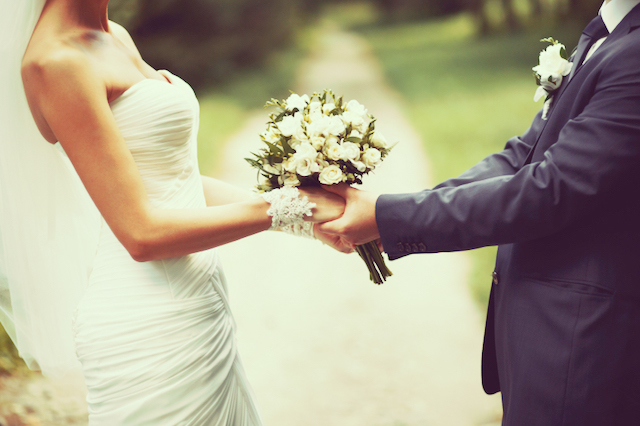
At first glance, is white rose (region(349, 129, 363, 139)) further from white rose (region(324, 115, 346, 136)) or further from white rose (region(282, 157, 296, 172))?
white rose (region(282, 157, 296, 172))

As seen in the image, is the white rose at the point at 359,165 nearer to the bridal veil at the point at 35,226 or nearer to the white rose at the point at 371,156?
the white rose at the point at 371,156

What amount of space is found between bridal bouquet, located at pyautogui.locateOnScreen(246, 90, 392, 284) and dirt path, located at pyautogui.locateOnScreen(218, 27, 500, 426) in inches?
89.6

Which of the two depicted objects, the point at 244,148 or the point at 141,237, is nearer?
the point at 141,237

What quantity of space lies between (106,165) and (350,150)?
866 mm

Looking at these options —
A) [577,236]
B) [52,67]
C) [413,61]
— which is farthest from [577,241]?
[413,61]

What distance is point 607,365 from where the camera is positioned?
1716 mm

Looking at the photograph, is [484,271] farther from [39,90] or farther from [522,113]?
[522,113]

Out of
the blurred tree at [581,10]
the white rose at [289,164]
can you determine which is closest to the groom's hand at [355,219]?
the white rose at [289,164]

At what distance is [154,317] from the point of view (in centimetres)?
192

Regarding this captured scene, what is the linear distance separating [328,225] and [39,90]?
3.71 ft

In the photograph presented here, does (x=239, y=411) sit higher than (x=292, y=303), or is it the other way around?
(x=239, y=411)

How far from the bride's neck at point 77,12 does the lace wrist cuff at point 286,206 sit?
887mm

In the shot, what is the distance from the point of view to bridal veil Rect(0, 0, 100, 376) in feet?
6.15

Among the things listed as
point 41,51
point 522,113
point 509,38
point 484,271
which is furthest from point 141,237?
point 509,38
